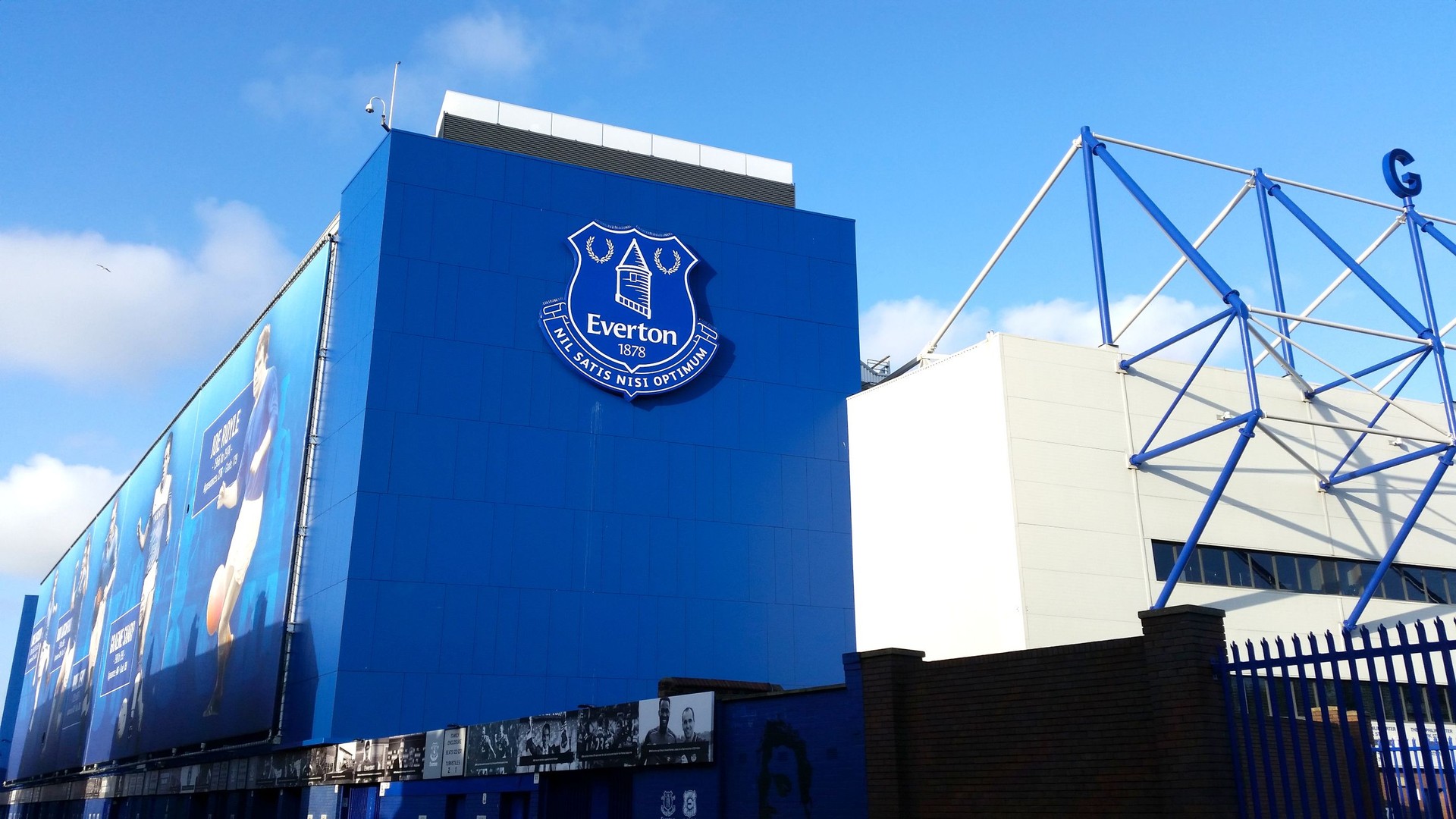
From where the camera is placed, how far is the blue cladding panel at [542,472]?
121 ft

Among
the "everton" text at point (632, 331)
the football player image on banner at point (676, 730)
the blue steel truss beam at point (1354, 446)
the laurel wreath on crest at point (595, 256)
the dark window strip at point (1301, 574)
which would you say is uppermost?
the laurel wreath on crest at point (595, 256)

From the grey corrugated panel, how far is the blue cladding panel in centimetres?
181

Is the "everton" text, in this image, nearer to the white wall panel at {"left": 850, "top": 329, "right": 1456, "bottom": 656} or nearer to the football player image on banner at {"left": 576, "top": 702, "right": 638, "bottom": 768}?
the white wall panel at {"left": 850, "top": 329, "right": 1456, "bottom": 656}

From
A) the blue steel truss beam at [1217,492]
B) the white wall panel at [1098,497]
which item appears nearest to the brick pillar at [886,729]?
the white wall panel at [1098,497]

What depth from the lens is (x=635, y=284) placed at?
41.7m

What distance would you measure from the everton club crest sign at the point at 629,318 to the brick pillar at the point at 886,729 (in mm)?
22764

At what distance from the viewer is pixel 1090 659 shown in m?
16.7

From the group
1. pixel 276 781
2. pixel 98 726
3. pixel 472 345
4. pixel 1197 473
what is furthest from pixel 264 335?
pixel 1197 473

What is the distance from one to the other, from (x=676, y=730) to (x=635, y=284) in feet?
67.4

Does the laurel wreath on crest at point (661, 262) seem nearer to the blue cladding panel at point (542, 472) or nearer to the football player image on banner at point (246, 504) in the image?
the blue cladding panel at point (542, 472)

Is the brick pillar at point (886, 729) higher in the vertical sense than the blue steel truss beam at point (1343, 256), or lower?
lower

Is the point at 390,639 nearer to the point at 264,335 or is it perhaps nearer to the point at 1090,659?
the point at 264,335

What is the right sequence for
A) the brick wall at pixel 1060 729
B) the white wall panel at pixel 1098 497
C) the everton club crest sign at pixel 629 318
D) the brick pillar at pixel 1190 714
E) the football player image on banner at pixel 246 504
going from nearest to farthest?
1. the brick pillar at pixel 1190 714
2. the brick wall at pixel 1060 729
3. the white wall panel at pixel 1098 497
4. the everton club crest sign at pixel 629 318
5. the football player image on banner at pixel 246 504

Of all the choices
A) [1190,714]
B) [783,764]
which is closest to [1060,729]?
[1190,714]
